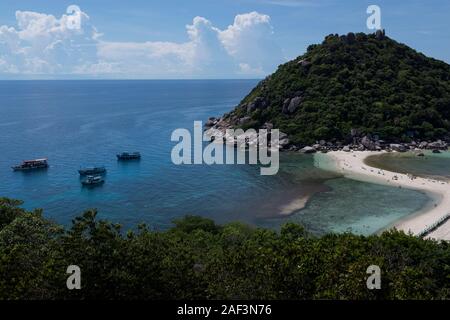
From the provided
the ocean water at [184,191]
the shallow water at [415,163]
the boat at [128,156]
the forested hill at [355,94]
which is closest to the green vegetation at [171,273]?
the ocean water at [184,191]

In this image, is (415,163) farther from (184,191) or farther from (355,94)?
(184,191)

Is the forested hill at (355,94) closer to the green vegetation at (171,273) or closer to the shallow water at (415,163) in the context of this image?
the shallow water at (415,163)

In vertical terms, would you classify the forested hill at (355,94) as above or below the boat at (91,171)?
above

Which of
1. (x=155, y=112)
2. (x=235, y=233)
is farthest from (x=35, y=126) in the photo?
(x=235, y=233)

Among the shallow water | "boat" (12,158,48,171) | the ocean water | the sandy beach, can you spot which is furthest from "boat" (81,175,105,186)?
the shallow water

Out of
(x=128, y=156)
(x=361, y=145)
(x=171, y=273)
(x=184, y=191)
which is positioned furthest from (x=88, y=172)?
(x=171, y=273)

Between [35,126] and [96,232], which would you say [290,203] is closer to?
[96,232]
